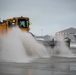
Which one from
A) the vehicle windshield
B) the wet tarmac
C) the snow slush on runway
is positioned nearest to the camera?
the wet tarmac

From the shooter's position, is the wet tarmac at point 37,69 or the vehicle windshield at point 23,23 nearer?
the wet tarmac at point 37,69

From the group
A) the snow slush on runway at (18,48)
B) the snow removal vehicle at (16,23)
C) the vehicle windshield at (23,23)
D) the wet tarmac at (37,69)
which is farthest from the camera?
the vehicle windshield at (23,23)

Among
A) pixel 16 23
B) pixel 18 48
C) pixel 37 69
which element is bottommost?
pixel 37 69

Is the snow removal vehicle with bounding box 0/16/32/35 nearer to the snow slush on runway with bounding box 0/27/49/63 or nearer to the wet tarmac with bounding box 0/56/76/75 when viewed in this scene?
the snow slush on runway with bounding box 0/27/49/63

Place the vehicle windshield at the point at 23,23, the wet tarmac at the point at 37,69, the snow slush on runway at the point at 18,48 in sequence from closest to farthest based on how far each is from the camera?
the wet tarmac at the point at 37,69 → the snow slush on runway at the point at 18,48 → the vehicle windshield at the point at 23,23

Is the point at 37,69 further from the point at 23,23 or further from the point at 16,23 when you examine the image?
the point at 23,23

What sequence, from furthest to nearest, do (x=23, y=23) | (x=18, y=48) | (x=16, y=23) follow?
1. (x=23, y=23)
2. (x=16, y=23)
3. (x=18, y=48)

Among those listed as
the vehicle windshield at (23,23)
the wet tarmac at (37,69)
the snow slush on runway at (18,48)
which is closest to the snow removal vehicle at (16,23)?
the vehicle windshield at (23,23)

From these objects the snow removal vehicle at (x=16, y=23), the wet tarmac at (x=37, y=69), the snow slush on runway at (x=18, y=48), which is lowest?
the wet tarmac at (x=37, y=69)

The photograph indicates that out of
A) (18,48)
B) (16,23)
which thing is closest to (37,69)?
(18,48)

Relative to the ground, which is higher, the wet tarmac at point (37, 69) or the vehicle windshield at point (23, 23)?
the vehicle windshield at point (23, 23)

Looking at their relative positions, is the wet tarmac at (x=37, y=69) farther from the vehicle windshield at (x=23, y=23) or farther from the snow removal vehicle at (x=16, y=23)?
the vehicle windshield at (x=23, y=23)

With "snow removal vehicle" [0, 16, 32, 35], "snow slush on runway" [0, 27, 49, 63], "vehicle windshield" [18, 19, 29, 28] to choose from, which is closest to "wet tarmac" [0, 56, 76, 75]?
"snow slush on runway" [0, 27, 49, 63]

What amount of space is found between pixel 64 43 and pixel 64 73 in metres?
15.9
